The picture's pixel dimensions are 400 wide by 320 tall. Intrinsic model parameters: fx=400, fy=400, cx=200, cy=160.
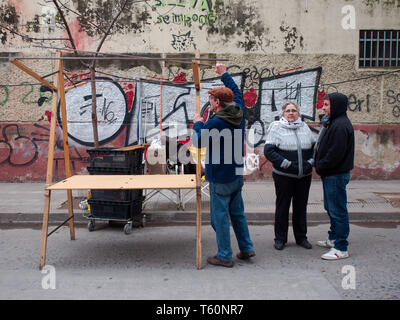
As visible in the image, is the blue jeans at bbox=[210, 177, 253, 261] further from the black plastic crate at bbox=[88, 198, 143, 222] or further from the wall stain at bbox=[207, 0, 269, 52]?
the wall stain at bbox=[207, 0, 269, 52]

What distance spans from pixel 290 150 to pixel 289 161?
16cm

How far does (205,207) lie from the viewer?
7.32 metres

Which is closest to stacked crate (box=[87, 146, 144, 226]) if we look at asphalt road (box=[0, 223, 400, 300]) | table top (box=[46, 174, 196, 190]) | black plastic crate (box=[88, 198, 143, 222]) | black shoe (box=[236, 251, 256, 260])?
black plastic crate (box=[88, 198, 143, 222])

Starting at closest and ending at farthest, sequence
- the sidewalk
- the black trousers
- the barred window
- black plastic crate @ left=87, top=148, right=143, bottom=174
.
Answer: the black trousers → black plastic crate @ left=87, top=148, right=143, bottom=174 → the sidewalk → the barred window

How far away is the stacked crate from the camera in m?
5.85

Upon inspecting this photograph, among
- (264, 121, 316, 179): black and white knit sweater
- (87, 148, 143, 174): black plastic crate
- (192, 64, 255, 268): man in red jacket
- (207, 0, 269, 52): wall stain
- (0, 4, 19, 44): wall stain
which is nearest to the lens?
(192, 64, 255, 268): man in red jacket

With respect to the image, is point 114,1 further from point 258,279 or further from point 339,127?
Result: point 258,279

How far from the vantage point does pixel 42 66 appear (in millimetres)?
9766

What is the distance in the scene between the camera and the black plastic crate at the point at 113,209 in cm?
589

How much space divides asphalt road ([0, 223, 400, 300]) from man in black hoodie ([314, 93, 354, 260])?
0.95 feet

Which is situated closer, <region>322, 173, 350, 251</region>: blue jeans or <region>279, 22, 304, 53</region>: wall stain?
<region>322, 173, 350, 251</region>: blue jeans

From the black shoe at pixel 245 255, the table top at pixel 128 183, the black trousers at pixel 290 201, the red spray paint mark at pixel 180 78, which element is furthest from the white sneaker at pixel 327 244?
the red spray paint mark at pixel 180 78

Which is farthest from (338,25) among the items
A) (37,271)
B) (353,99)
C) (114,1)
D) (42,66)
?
(37,271)

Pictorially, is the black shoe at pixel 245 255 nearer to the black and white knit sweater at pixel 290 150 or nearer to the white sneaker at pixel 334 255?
the white sneaker at pixel 334 255
